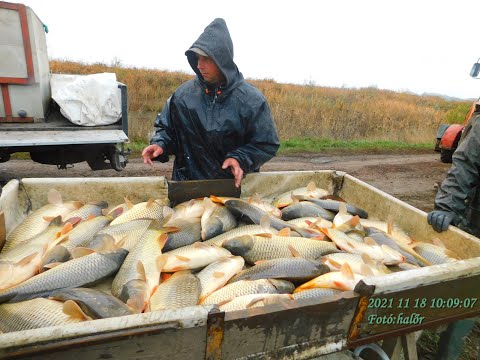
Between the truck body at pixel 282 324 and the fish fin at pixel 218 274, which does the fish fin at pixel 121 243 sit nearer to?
the fish fin at pixel 218 274

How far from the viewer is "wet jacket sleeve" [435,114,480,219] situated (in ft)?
8.98

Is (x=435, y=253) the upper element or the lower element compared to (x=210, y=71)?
lower

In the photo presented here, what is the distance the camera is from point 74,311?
4.88 feet

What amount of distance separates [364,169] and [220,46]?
7.64 m

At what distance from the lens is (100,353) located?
1207 millimetres

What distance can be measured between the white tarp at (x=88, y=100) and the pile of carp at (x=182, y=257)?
3.19 metres

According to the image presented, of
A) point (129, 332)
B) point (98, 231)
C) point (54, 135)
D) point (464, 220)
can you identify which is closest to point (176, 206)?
point (98, 231)

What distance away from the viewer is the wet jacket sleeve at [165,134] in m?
3.32

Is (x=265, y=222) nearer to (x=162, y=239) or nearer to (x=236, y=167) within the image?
(x=236, y=167)

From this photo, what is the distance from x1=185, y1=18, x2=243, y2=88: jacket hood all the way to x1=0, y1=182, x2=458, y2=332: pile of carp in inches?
45.4

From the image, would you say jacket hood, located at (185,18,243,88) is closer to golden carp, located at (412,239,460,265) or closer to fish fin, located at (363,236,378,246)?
fish fin, located at (363,236,378,246)

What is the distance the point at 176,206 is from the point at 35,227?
1032mm

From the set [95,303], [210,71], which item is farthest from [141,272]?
[210,71]

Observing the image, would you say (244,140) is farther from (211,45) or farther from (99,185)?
(99,185)
